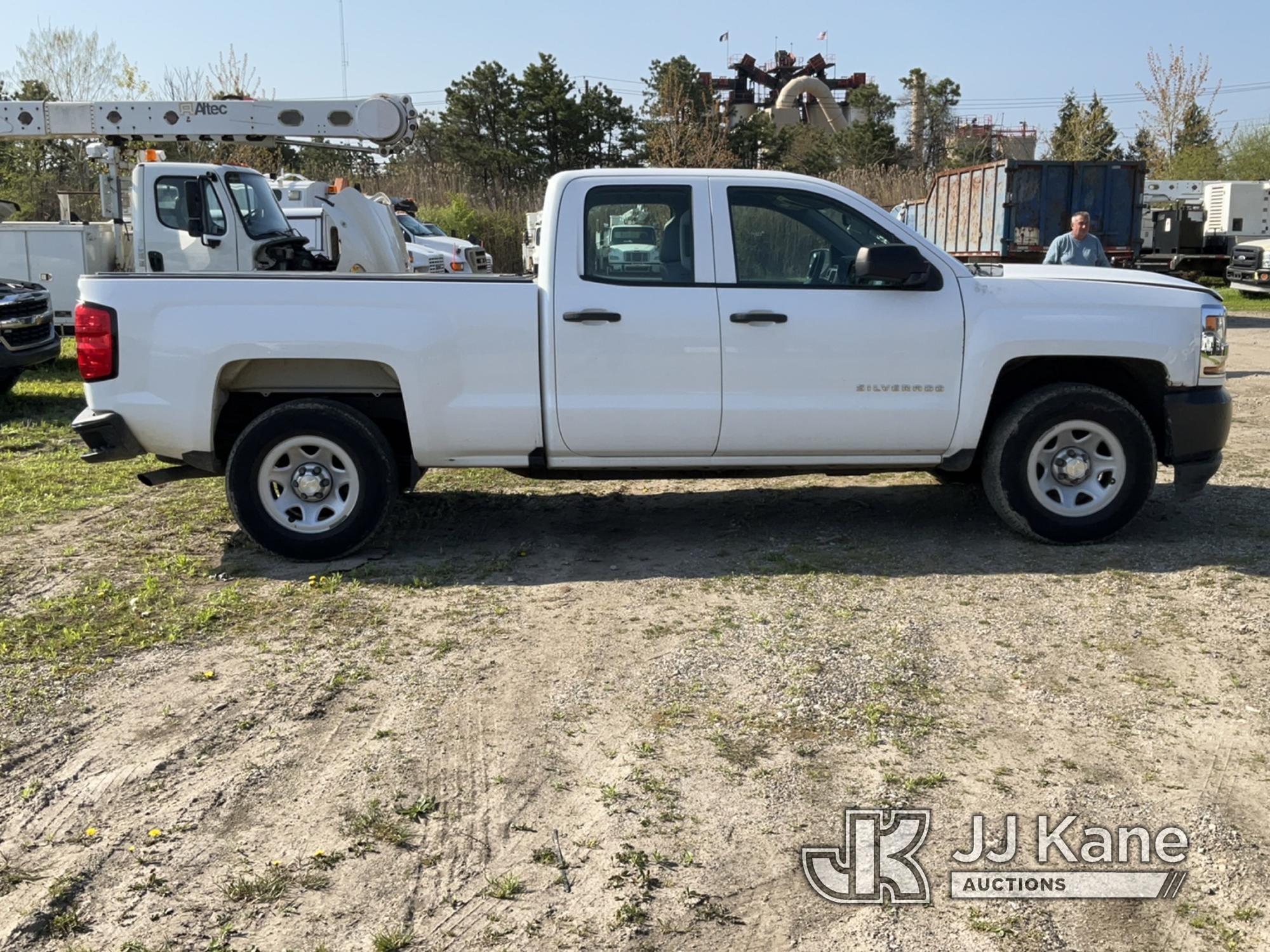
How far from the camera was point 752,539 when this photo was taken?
6.96 meters

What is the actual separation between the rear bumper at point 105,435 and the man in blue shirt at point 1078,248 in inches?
342

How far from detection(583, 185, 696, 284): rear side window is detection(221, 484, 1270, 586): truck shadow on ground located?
61.0 inches

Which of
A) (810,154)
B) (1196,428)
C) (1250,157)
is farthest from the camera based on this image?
(810,154)

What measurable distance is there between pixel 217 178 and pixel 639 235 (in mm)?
8298

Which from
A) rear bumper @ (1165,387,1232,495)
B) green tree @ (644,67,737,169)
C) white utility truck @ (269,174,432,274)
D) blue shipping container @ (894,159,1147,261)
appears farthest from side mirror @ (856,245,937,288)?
green tree @ (644,67,737,169)

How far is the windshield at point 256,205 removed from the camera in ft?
43.5

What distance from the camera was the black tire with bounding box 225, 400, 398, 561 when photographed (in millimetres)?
6363

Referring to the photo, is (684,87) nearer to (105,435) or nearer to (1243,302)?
(1243,302)

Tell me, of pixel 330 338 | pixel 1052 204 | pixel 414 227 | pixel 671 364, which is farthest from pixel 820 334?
pixel 414 227

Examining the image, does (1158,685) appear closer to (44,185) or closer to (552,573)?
(552,573)

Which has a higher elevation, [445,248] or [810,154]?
[810,154]

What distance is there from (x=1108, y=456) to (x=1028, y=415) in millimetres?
562

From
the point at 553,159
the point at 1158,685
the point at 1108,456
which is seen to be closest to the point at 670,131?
the point at 553,159

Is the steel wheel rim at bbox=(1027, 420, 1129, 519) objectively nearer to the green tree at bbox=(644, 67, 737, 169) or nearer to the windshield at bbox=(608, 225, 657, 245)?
the windshield at bbox=(608, 225, 657, 245)
